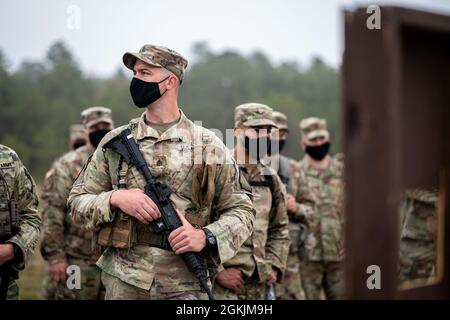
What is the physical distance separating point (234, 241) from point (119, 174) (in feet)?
2.88

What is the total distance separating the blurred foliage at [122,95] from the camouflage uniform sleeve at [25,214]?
1652cm

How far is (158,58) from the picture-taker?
4496 millimetres

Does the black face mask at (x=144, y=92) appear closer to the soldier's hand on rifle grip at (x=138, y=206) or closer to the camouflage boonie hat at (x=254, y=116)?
the soldier's hand on rifle grip at (x=138, y=206)

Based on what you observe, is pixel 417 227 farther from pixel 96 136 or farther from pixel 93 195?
pixel 96 136

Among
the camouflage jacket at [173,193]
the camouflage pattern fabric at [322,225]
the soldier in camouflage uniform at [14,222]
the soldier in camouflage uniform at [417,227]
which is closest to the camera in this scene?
the camouflage jacket at [173,193]

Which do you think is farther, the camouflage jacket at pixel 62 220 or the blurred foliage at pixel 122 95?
the blurred foliage at pixel 122 95

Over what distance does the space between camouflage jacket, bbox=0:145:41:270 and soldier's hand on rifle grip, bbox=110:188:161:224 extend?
1.20 metres

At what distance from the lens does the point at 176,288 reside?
4.21 metres

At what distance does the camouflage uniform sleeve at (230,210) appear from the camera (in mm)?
4270

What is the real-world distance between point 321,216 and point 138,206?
198 inches

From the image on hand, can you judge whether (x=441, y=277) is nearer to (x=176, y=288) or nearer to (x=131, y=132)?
(x=176, y=288)

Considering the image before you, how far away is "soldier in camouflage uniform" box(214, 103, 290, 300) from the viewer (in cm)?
566

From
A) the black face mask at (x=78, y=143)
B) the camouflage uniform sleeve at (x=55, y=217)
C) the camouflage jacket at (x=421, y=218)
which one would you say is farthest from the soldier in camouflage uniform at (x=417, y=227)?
the black face mask at (x=78, y=143)
